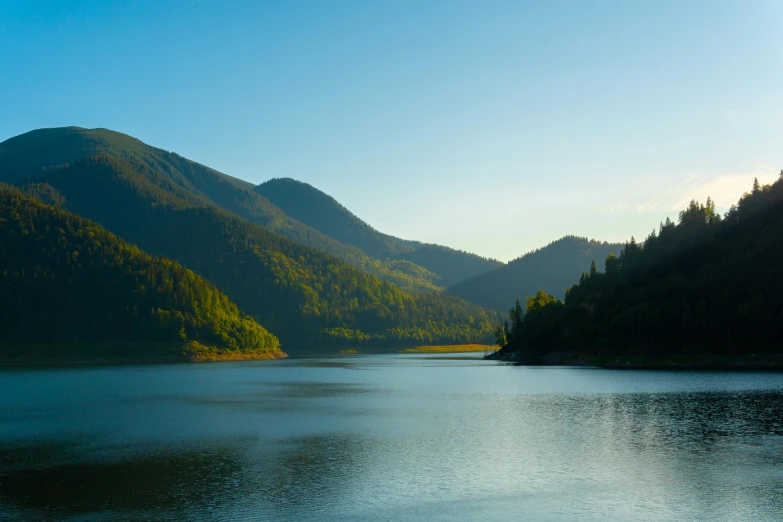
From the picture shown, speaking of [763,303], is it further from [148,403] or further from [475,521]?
[475,521]

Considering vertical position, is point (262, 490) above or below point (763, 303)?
below

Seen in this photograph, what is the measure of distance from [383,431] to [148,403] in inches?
1635

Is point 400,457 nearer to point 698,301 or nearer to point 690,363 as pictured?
point 690,363

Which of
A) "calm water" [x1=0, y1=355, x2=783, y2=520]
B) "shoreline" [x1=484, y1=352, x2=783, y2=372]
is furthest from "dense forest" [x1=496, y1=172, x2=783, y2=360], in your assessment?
"calm water" [x1=0, y1=355, x2=783, y2=520]

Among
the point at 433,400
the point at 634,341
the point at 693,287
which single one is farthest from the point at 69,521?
the point at 693,287

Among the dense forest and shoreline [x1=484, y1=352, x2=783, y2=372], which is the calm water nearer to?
shoreline [x1=484, y1=352, x2=783, y2=372]

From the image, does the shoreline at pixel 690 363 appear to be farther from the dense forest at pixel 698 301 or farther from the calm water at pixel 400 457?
the calm water at pixel 400 457

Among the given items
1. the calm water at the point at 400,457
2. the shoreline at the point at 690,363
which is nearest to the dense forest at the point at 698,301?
the shoreline at the point at 690,363

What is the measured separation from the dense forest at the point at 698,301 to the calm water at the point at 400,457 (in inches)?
3102

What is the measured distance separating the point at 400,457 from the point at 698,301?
14616 centimetres

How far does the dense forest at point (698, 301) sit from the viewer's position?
159 metres

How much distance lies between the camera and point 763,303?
158m

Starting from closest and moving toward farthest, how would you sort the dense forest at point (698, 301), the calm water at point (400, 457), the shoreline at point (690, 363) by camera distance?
1. the calm water at point (400, 457)
2. the shoreline at point (690, 363)
3. the dense forest at point (698, 301)

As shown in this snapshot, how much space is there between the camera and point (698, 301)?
554ft
